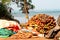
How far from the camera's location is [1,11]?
863 centimetres

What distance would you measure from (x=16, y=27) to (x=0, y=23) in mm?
446

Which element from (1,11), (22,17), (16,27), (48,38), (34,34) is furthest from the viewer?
(22,17)

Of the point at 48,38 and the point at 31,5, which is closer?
the point at 48,38

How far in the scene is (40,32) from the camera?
739 centimetres

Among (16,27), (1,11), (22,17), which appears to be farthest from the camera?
(22,17)

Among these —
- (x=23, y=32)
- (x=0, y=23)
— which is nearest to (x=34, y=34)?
(x=23, y=32)

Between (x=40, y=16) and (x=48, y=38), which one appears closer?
(x=48, y=38)

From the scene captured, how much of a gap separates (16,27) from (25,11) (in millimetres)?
1790

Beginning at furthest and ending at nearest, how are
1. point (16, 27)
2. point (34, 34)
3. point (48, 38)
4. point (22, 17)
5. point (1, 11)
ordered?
point (22, 17)
point (1, 11)
point (16, 27)
point (34, 34)
point (48, 38)

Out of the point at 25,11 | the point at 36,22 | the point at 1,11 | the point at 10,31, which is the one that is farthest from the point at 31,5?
the point at 10,31

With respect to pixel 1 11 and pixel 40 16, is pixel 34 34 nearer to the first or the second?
pixel 40 16

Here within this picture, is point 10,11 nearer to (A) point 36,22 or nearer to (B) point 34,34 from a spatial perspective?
(A) point 36,22

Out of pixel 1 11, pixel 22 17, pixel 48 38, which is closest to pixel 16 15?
pixel 22 17

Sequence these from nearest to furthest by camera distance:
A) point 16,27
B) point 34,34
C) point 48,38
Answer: point 48,38 < point 34,34 < point 16,27
